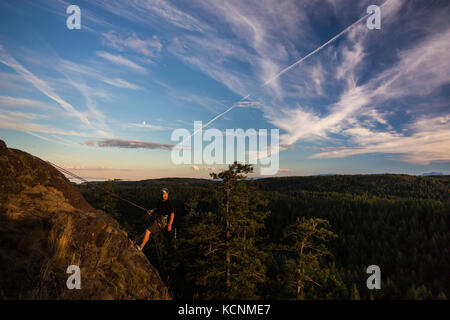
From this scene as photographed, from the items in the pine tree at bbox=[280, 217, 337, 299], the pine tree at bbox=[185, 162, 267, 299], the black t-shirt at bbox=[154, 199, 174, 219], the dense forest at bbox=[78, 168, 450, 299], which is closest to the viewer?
the black t-shirt at bbox=[154, 199, 174, 219]

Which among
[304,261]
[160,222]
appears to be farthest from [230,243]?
[160,222]

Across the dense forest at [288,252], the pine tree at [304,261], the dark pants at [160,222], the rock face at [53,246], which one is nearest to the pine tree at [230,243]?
the dense forest at [288,252]

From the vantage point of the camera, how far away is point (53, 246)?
5.96 metres

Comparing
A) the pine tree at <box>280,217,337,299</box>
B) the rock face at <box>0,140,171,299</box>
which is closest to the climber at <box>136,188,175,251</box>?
the rock face at <box>0,140,171,299</box>

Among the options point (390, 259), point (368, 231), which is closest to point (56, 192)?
point (390, 259)

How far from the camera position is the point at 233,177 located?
497 inches

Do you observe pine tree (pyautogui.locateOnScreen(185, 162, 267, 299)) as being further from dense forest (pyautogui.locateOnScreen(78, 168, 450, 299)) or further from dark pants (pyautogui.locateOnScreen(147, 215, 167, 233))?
dark pants (pyautogui.locateOnScreen(147, 215, 167, 233))

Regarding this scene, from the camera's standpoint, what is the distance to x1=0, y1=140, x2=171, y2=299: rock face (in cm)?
476

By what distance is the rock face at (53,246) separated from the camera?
4.76 m

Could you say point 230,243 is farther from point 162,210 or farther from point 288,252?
point 288,252

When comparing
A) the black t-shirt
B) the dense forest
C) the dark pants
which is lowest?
the dense forest

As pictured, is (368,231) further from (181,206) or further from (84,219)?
(181,206)
